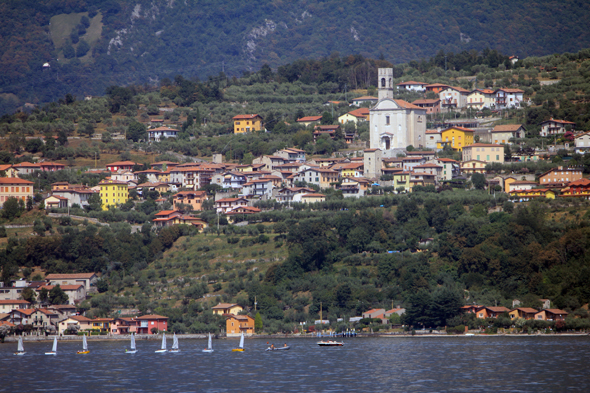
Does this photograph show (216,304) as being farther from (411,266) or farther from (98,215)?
(98,215)

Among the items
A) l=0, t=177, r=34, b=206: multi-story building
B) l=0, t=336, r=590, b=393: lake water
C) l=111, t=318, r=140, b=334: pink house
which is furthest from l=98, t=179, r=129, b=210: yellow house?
l=0, t=336, r=590, b=393: lake water

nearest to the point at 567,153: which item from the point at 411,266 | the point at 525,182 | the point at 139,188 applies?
the point at 525,182

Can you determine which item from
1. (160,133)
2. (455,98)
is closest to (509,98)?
(455,98)

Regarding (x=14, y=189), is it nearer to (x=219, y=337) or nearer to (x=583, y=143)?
(x=219, y=337)

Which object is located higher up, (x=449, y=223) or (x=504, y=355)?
(x=449, y=223)

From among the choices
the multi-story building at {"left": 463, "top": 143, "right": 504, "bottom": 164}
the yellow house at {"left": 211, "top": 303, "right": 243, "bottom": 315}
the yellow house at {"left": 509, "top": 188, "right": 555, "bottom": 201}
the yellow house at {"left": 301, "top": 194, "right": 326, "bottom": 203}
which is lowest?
the yellow house at {"left": 211, "top": 303, "right": 243, "bottom": 315}

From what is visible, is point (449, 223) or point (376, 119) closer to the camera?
point (449, 223)

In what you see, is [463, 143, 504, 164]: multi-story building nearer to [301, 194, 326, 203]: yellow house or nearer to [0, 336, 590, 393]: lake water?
[301, 194, 326, 203]: yellow house
